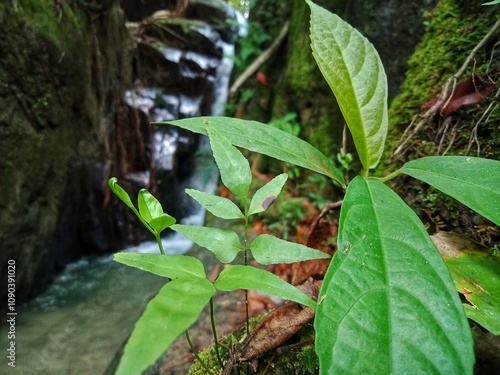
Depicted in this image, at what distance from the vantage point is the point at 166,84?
5699 millimetres

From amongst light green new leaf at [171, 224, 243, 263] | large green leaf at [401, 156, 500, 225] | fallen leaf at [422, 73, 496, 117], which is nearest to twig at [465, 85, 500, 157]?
fallen leaf at [422, 73, 496, 117]

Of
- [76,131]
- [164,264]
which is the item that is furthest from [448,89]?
[76,131]

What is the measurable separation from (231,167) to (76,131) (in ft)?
10.3

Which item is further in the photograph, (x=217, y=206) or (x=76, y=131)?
(x=76, y=131)

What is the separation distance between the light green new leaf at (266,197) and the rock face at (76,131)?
7.41 feet

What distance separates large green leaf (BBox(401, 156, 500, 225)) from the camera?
2.25 feet

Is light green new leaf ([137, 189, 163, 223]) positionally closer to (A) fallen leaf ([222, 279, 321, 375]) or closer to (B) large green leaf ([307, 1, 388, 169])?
(A) fallen leaf ([222, 279, 321, 375])

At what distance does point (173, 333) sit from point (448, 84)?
1.52 meters

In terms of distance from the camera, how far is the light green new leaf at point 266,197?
80 centimetres

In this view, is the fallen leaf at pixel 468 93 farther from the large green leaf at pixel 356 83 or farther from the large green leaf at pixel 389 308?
the large green leaf at pixel 389 308

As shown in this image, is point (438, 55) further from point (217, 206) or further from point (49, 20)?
point (49, 20)

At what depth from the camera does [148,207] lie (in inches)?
27.6

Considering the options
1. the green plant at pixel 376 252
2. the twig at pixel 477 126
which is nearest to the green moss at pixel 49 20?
the green plant at pixel 376 252

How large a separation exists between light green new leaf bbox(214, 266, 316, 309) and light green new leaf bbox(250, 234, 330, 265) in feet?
0.25
